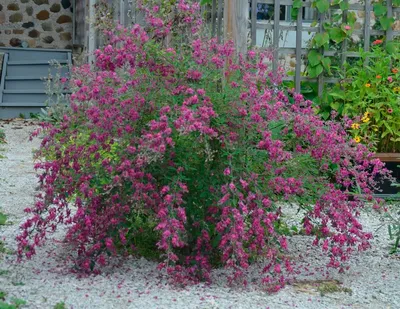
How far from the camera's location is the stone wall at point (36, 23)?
13.4m

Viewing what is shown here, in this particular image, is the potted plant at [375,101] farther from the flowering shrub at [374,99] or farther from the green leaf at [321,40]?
the green leaf at [321,40]

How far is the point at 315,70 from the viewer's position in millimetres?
6113

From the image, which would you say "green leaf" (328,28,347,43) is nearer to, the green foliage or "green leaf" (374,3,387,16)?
"green leaf" (374,3,387,16)

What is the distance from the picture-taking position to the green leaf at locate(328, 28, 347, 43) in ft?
20.1

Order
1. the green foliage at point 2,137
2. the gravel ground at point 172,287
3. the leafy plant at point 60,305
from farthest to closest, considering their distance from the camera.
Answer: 1. the green foliage at point 2,137
2. the gravel ground at point 172,287
3. the leafy plant at point 60,305

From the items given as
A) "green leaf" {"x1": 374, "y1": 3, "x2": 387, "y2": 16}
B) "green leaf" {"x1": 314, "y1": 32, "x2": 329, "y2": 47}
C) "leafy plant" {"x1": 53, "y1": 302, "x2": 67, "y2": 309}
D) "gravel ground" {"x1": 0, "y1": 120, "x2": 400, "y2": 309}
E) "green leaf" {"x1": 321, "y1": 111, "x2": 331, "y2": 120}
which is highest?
"green leaf" {"x1": 374, "y1": 3, "x2": 387, "y2": 16}

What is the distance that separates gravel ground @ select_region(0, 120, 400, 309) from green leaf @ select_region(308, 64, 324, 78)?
6.75ft

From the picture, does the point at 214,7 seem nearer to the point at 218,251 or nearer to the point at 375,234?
the point at 375,234

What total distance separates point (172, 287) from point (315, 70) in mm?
3132

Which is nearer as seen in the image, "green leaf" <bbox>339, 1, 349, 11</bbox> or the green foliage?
"green leaf" <bbox>339, 1, 349, 11</bbox>

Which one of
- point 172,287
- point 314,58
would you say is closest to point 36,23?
point 314,58

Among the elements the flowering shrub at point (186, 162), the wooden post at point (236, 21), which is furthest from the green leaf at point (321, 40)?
the flowering shrub at point (186, 162)

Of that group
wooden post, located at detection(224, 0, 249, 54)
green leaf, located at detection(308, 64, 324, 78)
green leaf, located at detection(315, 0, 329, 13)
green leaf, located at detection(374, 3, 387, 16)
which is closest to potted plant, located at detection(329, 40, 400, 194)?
green leaf, located at detection(308, 64, 324, 78)

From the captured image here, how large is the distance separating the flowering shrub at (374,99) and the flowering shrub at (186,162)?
2.08 metres
